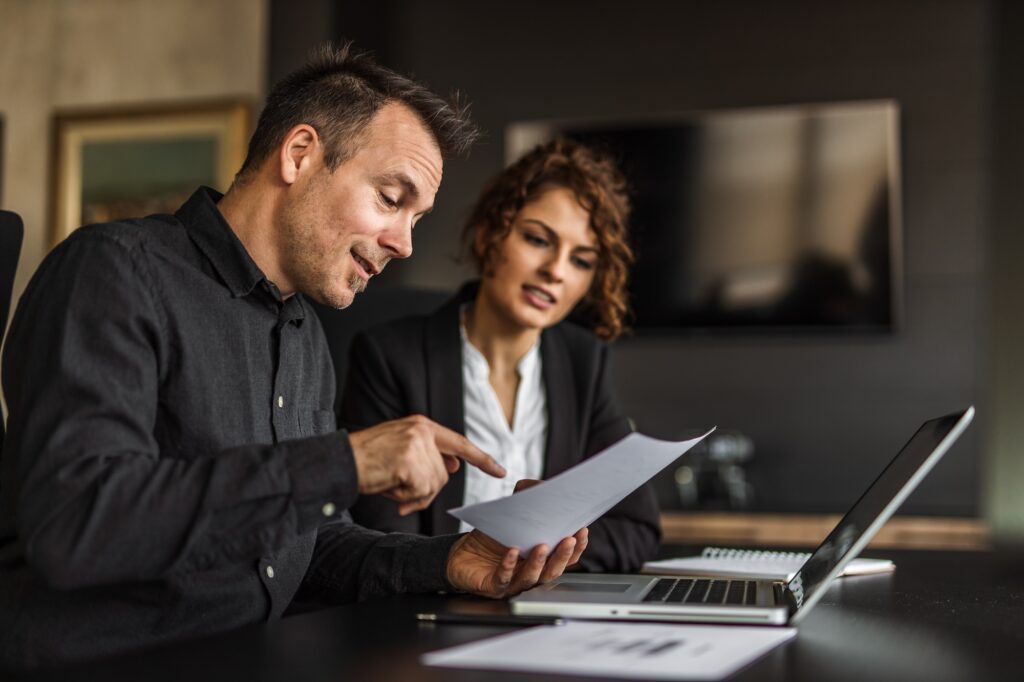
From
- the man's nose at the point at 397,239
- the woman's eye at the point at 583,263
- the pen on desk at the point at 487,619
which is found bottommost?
the pen on desk at the point at 487,619

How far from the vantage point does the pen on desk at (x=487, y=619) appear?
1.01m

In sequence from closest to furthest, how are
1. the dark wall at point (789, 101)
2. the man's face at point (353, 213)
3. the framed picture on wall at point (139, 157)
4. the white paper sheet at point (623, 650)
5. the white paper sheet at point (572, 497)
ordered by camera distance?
the white paper sheet at point (623, 650)
the white paper sheet at point (572, 497)
the man's face at point (353, 213)
the dark wall at point (789, 101)
the framed picture on wall at point (139, 157)

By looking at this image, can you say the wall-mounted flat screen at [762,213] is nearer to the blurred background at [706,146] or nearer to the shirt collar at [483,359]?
the blurred background at [706,146]

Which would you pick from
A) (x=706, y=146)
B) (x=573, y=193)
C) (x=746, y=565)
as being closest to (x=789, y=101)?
(x=706, y=146)

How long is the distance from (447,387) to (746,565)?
777 millimetres

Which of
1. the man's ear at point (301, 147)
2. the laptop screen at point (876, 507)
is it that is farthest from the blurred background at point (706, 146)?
the laptop screen at point (876, 507)

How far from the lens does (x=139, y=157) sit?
15.6 ft

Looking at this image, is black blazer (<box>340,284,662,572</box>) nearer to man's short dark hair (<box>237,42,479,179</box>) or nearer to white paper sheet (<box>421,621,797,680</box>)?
man's short dark hair (<box>237,42,479,179</box>)

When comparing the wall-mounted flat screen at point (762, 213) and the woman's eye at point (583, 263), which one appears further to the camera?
the wall-mounted flat screen at point (762, 213)

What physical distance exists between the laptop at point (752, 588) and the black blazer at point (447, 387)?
0.81 m

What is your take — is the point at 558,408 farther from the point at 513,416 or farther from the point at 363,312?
the point at 363,312

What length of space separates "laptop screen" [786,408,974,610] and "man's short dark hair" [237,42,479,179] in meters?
0.64

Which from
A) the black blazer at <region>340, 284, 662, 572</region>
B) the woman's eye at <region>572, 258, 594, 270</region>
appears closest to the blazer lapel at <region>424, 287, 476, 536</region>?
the black blazer at <region>340, 284, 662, 572</region>

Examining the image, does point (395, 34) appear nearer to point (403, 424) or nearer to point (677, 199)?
point (677, 199)
